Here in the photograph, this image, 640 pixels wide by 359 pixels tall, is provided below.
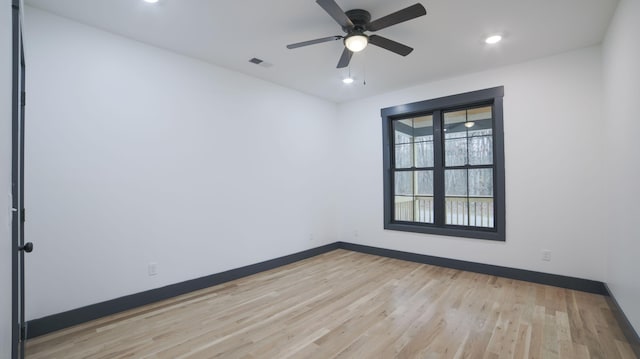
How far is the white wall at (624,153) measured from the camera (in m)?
2.18

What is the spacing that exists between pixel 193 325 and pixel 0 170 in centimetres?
212

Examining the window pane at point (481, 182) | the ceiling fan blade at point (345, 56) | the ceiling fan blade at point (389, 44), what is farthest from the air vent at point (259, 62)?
the window pane at point (481, 182)

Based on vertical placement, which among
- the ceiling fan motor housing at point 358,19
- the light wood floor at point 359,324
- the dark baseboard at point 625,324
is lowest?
the light wood floor at point 359,324

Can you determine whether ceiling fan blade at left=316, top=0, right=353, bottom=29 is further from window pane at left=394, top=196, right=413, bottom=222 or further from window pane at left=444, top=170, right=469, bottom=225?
window pane at left=394, top=196, right=413, bottom=222

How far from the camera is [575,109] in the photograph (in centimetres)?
345

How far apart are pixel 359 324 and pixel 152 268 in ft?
7.43

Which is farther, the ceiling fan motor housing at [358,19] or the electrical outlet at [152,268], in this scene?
the electrical outlet at [152,268]

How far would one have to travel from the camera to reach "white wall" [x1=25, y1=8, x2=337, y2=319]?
2568 mm

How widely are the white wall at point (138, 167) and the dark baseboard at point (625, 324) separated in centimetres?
378

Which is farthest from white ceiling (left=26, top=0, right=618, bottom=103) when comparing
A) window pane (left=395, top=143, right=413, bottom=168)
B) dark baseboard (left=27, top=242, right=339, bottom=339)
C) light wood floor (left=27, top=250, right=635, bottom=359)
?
light wood floor (left=27, top=250, right=635, bottom=359)

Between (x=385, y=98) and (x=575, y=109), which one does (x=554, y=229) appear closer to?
(x=575, y=109)

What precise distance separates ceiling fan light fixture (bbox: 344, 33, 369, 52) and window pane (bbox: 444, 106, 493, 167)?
249 centimetres

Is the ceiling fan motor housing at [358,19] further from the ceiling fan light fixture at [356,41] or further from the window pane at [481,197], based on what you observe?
the window pane at [481,197]

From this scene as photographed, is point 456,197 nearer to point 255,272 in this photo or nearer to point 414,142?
point 414,142
